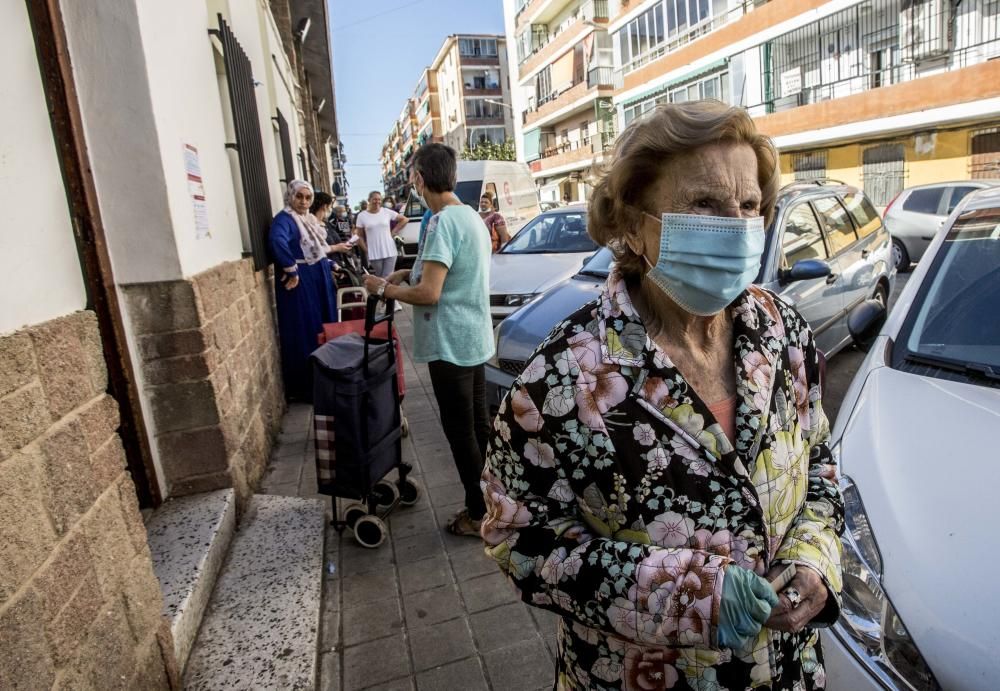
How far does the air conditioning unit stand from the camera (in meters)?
18.0

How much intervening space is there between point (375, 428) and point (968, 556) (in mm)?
2565

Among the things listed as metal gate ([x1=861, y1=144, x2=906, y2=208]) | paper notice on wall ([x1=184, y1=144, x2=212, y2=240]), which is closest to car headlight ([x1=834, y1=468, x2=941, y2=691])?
paper notice on wall ([x1=184, y1=144, x2=212, y2=240])

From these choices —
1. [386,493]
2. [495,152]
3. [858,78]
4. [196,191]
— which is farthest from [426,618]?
[495,152]

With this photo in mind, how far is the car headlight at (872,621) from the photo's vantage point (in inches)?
61.9

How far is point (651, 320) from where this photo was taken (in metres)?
1.41

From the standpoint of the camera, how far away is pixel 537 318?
15.6 ft

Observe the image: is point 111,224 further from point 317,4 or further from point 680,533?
point 317,4

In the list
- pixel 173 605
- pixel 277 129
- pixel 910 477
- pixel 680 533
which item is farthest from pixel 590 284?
pixel 277 129

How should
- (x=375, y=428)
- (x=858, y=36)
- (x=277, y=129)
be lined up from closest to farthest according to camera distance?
(x=375, y=428), (x=277, y=129), (x=858, y=36)

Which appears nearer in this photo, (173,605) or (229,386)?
(173,605)

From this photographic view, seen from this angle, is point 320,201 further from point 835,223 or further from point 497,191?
point 497,191

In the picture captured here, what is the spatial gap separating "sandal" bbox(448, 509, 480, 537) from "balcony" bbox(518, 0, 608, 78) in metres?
36.4

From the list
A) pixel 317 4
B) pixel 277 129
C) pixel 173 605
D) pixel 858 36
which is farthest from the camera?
pixel 858 36

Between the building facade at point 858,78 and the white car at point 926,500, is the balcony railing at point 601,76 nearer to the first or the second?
the building facade at point 858,78
